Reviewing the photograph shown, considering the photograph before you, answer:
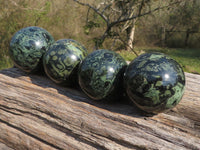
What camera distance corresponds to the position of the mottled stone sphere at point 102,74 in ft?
5.59

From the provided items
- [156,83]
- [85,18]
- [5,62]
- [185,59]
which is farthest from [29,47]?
[185,59]

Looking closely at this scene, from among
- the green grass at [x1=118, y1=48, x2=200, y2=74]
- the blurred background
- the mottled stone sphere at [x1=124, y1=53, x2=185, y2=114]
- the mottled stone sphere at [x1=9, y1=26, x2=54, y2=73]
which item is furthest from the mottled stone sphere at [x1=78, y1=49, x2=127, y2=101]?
the green grass at [x1=118, y1=48, x2=200, y2=74]

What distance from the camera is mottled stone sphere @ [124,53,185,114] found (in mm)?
1472

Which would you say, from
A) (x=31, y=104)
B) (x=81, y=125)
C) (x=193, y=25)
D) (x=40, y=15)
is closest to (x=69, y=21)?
(x=40, y=15)

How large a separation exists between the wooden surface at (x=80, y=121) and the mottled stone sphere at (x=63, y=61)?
0.23 meters

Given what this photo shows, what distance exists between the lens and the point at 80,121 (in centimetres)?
179

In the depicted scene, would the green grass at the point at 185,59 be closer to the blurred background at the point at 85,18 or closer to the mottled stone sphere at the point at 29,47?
the blurred background at the point at 85,18

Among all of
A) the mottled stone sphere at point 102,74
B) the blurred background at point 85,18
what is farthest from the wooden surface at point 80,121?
the blurred background at point 85,18

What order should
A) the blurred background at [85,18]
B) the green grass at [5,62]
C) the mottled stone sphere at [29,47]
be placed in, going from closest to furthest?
the mottled stone sphere at [29,47] < the blurred background at [85,18] < the green grass at [5,62]

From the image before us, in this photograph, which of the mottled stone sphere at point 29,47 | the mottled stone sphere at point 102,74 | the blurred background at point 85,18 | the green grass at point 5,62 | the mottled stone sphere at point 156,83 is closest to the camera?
the mottled stone sphere at point 156,83

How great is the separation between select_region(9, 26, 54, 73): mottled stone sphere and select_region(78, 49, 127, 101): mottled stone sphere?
27.9 inches

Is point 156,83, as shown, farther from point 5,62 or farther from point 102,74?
point 5,62

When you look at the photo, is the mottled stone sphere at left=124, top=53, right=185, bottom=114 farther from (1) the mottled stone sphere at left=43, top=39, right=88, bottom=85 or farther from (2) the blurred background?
(2) the blurred background

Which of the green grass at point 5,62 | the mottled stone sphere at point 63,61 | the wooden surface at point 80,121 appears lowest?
the wooden surface at point 80,121
